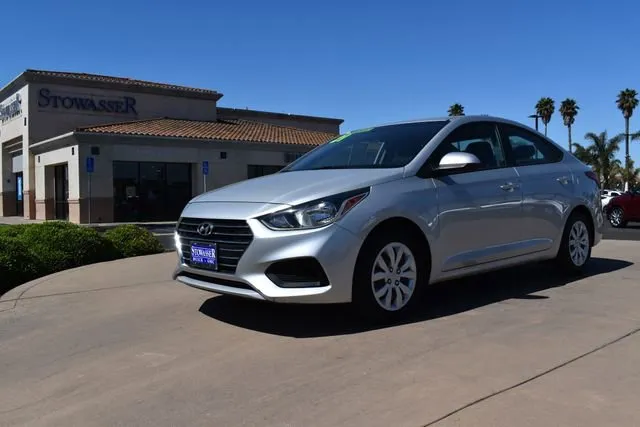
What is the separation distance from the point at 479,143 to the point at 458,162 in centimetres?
93

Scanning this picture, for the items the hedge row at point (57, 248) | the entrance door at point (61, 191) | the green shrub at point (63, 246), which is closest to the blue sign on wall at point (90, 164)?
the entrance door at point (61, 191)

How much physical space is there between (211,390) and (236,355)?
0.60 meters

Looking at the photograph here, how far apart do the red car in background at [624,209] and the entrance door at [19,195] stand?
100ft

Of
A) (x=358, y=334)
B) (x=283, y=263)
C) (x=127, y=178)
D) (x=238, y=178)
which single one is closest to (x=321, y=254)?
(x=283, y=263)

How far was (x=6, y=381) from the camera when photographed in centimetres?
385

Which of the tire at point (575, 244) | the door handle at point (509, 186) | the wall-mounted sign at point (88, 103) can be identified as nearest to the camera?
the door handle at point (509, 186)

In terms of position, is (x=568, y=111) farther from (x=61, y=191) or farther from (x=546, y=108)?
(x=61, y=191)

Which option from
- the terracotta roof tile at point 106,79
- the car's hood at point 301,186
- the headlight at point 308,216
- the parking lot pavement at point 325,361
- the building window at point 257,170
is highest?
the terracotta roof tile at point 106,79

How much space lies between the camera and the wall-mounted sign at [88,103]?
29.0 metres

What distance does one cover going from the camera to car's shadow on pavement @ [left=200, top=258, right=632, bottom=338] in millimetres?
4664

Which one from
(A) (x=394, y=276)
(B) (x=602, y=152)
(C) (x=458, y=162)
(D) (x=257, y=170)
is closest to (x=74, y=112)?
(D) (x=257, y=170)

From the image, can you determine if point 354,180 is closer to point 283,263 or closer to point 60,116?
point 283,263

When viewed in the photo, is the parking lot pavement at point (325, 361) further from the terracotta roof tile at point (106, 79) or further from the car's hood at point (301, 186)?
the terracotta roof tile at point (106, 79)

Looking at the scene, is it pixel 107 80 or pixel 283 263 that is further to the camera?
pixel 107 80
